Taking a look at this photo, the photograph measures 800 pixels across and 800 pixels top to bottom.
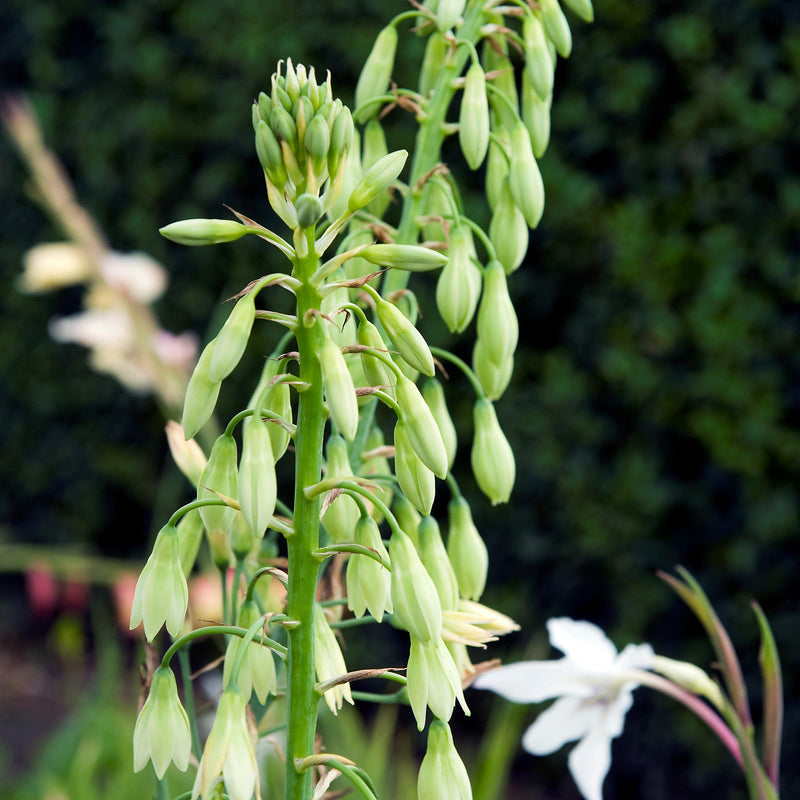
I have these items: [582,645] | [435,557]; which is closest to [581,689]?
[582,645]

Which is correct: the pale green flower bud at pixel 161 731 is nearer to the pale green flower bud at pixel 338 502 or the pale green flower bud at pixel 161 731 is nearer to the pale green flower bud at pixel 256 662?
the pale green flower bud at pixel 256 662

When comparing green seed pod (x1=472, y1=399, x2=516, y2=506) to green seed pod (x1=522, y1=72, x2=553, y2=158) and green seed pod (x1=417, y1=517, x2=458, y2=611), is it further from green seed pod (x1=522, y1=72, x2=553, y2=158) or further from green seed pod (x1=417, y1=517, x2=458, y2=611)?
green seed pod (x1=522, y1=72, x2=553, y2=158)

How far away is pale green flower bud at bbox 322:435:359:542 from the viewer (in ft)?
2.53

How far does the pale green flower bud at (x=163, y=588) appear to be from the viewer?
0.68 metres

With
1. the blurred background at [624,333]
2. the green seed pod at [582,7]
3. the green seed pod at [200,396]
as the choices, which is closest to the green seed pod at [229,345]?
the green seed pod at [200,396]

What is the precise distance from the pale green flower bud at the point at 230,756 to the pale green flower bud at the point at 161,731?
1.7 inches

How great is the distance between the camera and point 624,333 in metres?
2.68

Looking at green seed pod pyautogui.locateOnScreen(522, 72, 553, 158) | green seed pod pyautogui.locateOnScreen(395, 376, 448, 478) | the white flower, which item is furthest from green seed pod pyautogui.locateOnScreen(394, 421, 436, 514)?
green seed pod pyautogui.locateOnScreen(522, 72, 553, 158)

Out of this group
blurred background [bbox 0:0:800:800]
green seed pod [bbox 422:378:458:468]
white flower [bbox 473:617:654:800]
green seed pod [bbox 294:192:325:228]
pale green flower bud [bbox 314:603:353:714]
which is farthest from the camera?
blurred background [bbox 0:0:800:800]

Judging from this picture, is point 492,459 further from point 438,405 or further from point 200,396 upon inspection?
point 200,396

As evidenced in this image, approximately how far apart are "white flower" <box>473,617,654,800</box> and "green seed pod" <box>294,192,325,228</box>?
1.64 ft

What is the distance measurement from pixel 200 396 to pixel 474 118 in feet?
1.32

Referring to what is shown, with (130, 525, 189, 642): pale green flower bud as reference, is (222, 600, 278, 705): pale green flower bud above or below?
below

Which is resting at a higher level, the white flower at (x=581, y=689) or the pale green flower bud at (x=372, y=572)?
the pale green flower bud at (x=372, y=572)
